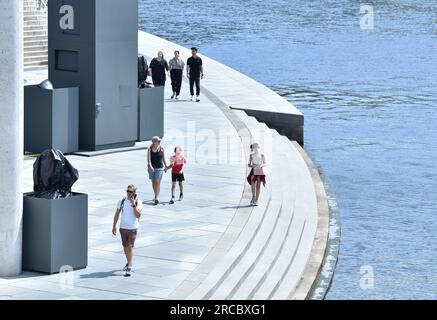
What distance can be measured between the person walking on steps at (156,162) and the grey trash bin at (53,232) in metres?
4.93

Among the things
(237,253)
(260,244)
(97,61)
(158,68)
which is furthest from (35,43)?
(237,253)

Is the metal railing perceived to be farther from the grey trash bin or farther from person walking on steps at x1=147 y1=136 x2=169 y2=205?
the grey trash bin

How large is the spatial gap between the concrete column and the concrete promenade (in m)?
0.62

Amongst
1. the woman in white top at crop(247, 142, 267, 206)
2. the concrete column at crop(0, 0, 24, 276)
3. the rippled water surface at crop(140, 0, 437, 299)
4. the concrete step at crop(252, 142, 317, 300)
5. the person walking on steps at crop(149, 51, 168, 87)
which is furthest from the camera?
the person walking on steps at crop(149, 51, 168, 87)

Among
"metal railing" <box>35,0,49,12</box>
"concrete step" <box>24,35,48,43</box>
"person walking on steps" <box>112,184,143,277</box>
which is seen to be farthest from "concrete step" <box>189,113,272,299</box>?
"metal railing" <box>35,0,49,12</box>

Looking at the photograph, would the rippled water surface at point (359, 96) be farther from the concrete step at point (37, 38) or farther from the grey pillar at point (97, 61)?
the concrete step at point (37, 38)

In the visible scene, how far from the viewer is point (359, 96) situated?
192ft

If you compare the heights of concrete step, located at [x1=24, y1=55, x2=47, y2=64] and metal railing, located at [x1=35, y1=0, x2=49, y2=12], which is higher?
metal railing, located at [x1=35, y1=0, x2=49, y2=12]

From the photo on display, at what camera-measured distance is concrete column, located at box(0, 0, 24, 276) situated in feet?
67.2

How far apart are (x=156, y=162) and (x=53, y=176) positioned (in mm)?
5512

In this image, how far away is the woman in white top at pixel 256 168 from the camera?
1048 inches

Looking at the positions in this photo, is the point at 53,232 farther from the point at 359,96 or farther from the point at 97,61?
the point at 359,96

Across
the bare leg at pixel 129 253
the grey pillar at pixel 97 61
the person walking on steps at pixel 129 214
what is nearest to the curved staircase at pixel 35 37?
the grey pillar at pixel 97 61
